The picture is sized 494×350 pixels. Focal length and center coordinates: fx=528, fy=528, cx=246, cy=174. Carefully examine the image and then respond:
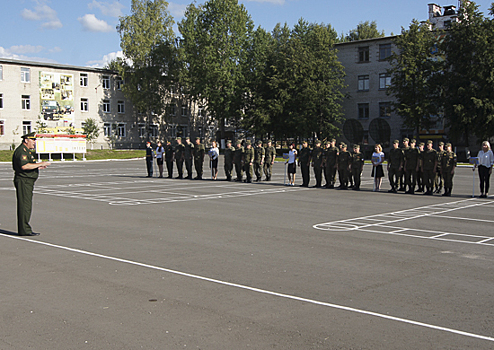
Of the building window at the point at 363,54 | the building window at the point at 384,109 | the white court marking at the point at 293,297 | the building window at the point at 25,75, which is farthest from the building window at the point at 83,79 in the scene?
the white court marking at the point at 293,297

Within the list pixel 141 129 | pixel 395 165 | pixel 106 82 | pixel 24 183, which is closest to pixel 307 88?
pixel 141 129

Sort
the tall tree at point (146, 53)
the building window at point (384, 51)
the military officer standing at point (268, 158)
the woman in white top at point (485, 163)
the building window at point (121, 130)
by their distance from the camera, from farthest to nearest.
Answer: the building window at point (121, 130), the tall tree at point (146, 53), the building window at point (384, 51), the military officer standing at point (268, 158), the woman in white top at point (485, 163)

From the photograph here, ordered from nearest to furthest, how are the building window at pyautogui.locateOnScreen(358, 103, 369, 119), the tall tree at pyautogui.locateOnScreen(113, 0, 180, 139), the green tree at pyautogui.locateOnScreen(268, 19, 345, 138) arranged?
the green tree at pyautogui.locateOnScreen(268, 19, 345, 138), the building window at pyautogui.locateOnScreen(358, 103, 369, 119), the tall tree at pyautogui.locateOnScreen(113, 0, 180, 139)

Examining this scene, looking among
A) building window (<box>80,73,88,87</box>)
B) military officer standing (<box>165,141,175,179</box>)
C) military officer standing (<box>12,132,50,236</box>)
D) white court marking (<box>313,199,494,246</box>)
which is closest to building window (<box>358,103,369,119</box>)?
building window (<box>80,73,88,87</box>)

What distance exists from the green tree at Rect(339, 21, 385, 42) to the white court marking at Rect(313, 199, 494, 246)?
272ft

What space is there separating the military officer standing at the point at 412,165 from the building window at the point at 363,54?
47204 millimetres

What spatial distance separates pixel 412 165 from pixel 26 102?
60147 mm

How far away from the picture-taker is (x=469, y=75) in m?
52.2

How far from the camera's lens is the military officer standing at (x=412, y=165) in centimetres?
2112

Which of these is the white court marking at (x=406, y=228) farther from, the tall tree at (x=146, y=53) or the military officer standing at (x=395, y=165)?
the tall tree at (x=146, y=53)

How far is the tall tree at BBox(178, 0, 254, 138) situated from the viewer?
69562mm

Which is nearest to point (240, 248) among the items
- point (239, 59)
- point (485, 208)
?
point (485, 208)

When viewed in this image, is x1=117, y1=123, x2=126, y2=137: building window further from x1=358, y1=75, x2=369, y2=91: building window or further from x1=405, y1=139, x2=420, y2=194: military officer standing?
x1=405, y1=139, x2=420, y2=194: military officer standing

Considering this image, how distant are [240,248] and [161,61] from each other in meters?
68.5
